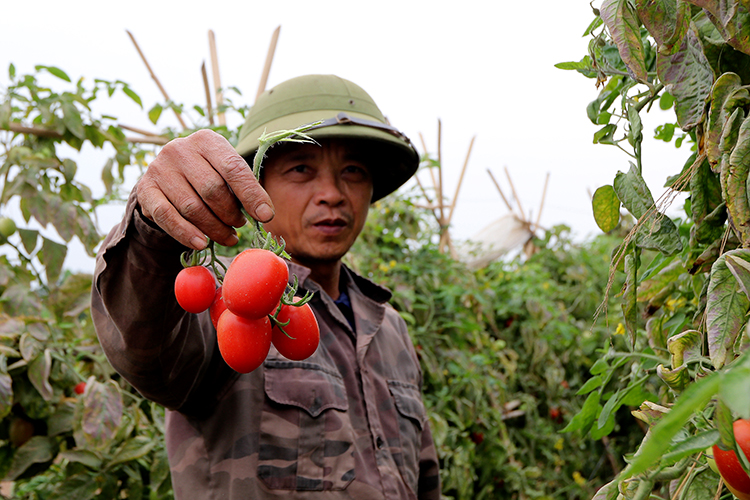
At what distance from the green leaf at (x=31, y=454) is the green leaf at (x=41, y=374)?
15cm

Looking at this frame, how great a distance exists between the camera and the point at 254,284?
0.58 m

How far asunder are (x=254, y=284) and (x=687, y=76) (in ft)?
1.68

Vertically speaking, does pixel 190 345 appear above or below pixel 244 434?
above

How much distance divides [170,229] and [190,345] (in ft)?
1.32

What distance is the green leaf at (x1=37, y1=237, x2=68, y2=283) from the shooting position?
1.81 metres

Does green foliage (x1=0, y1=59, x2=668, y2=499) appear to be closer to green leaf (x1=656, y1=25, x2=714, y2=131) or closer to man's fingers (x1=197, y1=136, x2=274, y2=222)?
green leaf (x1=656, y1=25, x2=714, y2=131)

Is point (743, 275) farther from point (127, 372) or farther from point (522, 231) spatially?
point (522, 231)

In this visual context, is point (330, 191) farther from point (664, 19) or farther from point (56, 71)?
point (56, 71)

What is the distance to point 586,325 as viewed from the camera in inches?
188

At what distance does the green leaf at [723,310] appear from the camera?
490 mm

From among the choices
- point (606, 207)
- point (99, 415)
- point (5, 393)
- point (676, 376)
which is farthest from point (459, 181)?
point (676, 376)

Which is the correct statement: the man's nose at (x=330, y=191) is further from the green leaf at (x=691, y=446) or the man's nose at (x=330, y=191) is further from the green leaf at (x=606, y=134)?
the green leaf at (x=691, y=446)

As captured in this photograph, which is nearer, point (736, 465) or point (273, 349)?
point (736, 465)

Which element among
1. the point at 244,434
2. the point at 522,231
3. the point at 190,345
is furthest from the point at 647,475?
the point at 522,231
